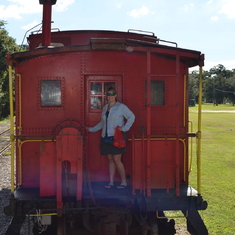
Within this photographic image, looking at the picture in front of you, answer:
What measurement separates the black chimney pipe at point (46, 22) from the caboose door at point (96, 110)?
1.41m

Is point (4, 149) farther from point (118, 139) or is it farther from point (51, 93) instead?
point (118, 139)

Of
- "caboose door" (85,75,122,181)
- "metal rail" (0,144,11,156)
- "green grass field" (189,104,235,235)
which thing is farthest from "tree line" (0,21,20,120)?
"caboose door" (85,75,122,181)

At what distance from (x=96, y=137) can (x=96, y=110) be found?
1.71 feet

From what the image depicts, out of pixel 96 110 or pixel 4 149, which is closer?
pixel 96 110

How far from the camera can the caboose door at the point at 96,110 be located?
5.61 metres

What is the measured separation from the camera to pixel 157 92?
222 inches

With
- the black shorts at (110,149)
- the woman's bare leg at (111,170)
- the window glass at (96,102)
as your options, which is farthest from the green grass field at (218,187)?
the window glass at (96,102)

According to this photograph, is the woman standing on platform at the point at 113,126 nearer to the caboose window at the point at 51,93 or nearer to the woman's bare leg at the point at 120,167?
the woman's bare leg at the point at 120,167

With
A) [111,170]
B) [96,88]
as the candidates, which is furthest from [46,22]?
[111,170]

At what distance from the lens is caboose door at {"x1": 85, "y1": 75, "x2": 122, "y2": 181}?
18.4 ft

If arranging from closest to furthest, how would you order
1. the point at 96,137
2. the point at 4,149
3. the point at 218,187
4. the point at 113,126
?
1. the point at 113,126
2. the point at 96,137
3. the point at 218,187
4. the point at 4,149

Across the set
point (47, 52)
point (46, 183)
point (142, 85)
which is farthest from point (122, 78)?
point (46, 183)

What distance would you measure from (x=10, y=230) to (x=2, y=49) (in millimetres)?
32195

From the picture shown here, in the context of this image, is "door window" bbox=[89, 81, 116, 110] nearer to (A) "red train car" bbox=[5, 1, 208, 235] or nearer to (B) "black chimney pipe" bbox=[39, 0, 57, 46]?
(A) "red train car" bbox=[5, 1, 208, 235]
